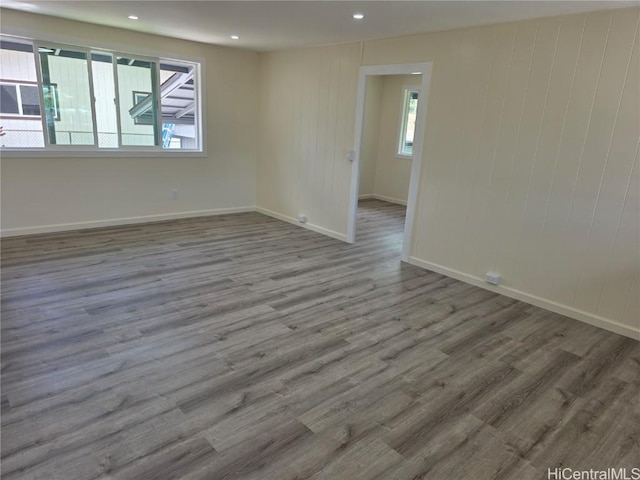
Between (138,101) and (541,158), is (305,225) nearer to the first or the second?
(138,101)

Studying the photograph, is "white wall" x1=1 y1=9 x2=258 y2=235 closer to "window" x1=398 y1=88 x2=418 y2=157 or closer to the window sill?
the window sill

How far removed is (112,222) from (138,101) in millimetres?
1608

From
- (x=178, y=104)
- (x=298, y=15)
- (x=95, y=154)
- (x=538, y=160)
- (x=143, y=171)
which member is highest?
(x=298, y=15)

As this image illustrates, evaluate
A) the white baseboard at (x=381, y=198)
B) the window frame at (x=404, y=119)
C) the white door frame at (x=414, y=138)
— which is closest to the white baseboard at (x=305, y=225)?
the white door frame at (x=414, y=138)

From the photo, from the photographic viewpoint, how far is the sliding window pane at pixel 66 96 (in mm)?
4535

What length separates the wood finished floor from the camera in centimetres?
183

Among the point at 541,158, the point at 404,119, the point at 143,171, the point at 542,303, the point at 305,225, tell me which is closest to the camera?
the point at 541,158

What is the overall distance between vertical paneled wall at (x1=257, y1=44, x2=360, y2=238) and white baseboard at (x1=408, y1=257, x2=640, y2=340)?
1.48 metres

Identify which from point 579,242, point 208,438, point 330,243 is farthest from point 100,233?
point 579,242

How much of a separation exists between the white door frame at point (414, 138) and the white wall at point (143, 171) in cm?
212

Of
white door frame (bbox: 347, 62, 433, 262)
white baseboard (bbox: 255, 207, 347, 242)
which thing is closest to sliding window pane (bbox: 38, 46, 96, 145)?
white baseboard (bbox: 255, 207, 347, 242)

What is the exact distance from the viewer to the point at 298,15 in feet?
11.7

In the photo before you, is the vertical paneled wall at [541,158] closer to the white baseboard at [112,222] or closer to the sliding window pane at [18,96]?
the white baseboard at [112,222]

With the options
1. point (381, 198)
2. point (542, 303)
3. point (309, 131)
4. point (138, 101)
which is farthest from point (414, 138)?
point (381, 198)
